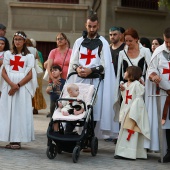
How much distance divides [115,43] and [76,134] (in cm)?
247

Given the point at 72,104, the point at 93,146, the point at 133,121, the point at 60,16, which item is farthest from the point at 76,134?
the point at 60,16

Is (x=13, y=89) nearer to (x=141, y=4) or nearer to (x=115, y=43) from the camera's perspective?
(x=115, y=43)

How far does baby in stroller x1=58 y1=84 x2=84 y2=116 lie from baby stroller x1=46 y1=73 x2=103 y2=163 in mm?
76

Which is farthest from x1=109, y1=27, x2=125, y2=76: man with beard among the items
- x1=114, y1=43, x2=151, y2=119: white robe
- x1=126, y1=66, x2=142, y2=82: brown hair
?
x1=126, y1=66, x2=142, y2=82: brown hair

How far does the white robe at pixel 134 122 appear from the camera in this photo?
10617 mm

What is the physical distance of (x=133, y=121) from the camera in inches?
420

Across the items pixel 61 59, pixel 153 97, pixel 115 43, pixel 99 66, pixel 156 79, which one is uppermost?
pixel 115 43

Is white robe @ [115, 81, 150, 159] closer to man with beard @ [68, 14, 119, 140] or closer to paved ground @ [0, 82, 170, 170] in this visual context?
paved ground @ [0, 82, 170, 170]

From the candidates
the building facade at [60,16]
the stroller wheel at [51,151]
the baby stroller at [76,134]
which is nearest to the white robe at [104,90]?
the baby stroller at [76,134]

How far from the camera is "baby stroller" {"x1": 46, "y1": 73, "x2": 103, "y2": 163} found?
406 inches

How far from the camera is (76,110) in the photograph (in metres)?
10.6

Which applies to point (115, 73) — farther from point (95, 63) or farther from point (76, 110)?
point (76, 110)

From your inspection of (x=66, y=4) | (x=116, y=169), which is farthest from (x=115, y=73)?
(x=66, y=4)

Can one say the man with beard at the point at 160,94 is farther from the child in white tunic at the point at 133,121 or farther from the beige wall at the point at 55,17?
the beige wall at the point at 55,17
